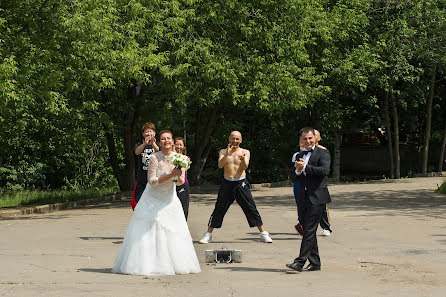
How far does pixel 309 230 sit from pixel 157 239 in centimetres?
190

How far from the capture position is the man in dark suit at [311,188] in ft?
32.6

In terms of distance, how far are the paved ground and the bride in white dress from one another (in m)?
0.21

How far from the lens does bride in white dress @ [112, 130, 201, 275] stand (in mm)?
9602

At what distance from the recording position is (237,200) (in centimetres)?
1322

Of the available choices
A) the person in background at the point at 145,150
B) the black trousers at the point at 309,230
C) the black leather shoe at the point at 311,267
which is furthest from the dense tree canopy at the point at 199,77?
the black leather shoe at the point at 311,267

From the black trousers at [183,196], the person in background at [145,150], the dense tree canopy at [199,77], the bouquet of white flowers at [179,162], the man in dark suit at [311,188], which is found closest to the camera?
the bouquet of white flowers at [179,162]

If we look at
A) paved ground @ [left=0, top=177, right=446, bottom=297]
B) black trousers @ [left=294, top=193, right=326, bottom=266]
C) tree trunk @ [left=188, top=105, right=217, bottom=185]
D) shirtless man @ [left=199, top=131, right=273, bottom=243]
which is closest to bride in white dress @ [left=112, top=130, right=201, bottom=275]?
paved ground @ [left=0, top=177, right=446, bottom=297]

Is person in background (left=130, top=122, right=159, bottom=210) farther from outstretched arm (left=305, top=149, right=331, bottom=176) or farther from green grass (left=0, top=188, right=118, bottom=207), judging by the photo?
green grass (left=0, top=188, right=118, bottom=207)

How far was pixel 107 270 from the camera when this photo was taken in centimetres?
1002

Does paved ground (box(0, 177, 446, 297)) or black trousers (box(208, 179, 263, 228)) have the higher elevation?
black trousers (box(208, 179, 263, 228))

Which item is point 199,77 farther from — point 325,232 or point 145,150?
point 145,150

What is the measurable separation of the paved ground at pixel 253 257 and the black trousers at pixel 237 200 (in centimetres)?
39

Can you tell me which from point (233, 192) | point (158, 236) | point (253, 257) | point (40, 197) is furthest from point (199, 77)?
point (158, 236)

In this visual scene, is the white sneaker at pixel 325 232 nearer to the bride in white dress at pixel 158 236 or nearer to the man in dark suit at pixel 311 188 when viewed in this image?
the man in dark suit at pixel 311 188
